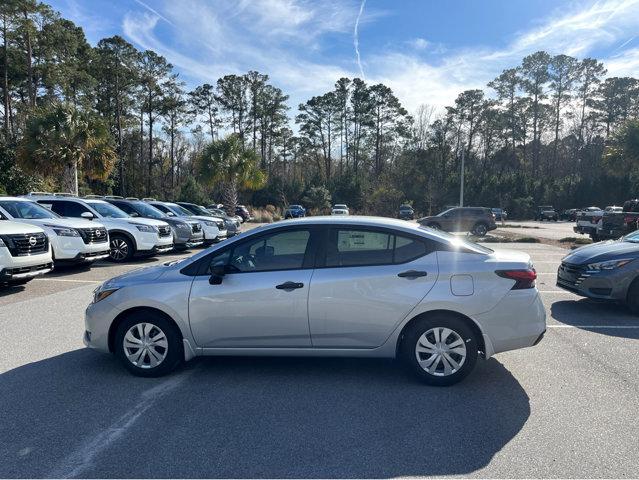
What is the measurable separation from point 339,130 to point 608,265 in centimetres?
6167

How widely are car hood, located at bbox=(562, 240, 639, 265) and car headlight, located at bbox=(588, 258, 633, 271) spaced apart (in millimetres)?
74

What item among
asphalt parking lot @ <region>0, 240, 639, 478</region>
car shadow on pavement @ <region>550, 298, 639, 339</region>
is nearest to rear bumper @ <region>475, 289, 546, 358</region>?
asphalt parking lot @ <region>0, 240, 639, 478</region>

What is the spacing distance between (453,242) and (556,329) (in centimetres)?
303

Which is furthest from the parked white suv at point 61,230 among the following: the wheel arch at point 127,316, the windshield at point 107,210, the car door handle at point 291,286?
the car door handle at point 291,286

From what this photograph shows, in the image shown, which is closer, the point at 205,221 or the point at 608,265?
the point at 608,265

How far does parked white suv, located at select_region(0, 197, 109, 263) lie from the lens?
34.4 feet

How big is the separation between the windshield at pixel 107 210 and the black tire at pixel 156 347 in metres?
9.86

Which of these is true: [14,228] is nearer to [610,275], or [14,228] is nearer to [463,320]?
[463,320]

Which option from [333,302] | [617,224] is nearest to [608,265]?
[333,302]

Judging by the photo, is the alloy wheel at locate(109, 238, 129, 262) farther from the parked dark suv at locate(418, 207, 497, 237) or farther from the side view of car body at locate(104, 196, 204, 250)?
the parked dark suv at locate(418, 207, 497, 237)

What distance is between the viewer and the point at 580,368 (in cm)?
506

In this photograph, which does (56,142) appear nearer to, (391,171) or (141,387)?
(141,387)

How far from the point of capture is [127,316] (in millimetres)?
4750

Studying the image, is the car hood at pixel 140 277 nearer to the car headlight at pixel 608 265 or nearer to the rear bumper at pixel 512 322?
the rear bumper at pixel 512 322
